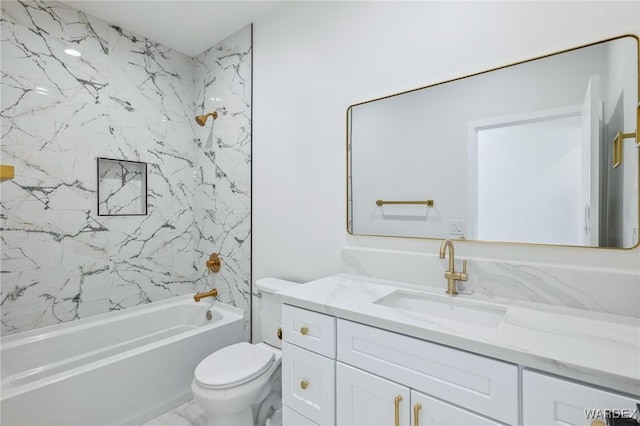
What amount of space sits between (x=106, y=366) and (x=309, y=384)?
126 centimetres

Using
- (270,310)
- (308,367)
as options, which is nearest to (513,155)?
(308,367)

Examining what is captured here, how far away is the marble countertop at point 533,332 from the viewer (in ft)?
2.52

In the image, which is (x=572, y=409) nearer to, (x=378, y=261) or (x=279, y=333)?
(x=378, y=261)

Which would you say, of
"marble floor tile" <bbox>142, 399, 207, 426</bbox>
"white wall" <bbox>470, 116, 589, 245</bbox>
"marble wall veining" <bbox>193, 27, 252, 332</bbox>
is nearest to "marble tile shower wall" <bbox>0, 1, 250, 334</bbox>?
"marble wall veining" <bbox>193, 27, 252, 332</bbox>

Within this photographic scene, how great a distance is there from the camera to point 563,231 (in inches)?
47.3

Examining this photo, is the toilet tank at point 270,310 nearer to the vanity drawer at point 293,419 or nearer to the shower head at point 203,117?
the vanity drawer at point 293,419

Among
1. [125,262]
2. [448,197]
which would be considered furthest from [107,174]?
[448,197]

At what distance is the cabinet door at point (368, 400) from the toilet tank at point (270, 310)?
2.62 ft

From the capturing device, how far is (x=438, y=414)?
3.21 feet

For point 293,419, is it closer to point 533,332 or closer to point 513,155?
point 533,332

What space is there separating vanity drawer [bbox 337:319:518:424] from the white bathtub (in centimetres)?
141

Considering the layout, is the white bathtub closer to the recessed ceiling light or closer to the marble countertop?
the marble countertop

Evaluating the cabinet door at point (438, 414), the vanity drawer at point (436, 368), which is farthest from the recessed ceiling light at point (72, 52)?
the cabinet door at point (438, 414)

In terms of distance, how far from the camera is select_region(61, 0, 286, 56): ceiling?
216 centimetres
